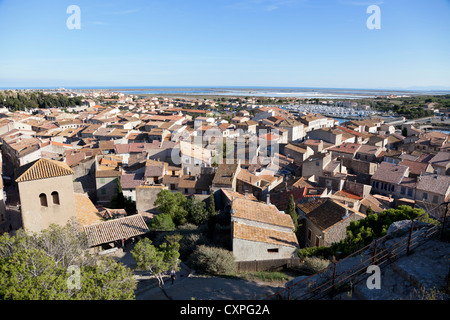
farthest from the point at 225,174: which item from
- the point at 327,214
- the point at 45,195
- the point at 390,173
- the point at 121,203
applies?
the point at 390,173

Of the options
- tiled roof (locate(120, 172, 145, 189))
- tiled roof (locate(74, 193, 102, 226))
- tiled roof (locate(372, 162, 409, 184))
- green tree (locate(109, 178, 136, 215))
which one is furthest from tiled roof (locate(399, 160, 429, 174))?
tiled roof (locate(74, 193, 102, 226))

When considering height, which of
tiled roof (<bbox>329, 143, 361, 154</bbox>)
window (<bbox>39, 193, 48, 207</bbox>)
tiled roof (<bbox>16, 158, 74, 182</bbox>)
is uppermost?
tiled roof (<bbox>16, 158, 74, 182</bbox>)

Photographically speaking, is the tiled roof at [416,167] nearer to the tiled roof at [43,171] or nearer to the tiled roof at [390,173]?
the tiled roof at [390,173]

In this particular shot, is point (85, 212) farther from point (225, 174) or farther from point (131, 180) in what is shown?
point (225, 174)

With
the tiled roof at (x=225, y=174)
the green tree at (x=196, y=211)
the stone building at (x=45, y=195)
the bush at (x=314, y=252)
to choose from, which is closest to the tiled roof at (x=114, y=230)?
the stone building at (x=45, y=195)

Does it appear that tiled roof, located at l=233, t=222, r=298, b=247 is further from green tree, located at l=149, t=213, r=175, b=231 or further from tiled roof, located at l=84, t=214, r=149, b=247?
tiled roof, located at l=84, t=214, r=149, b=247
